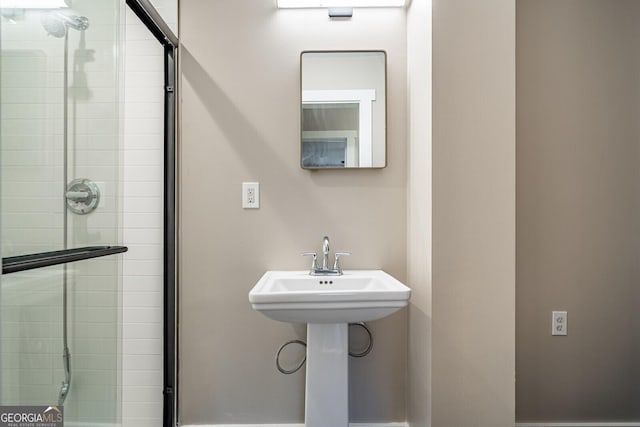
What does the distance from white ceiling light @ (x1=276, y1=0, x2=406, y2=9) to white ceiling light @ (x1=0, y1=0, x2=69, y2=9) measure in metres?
1.02

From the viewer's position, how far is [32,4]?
0.94m

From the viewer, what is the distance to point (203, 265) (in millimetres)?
1862

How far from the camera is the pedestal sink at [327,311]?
4.51 feet

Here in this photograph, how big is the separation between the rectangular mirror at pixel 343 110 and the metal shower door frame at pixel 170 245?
582 mm

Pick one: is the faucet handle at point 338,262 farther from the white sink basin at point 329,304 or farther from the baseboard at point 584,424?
the baseboard at point 584,424

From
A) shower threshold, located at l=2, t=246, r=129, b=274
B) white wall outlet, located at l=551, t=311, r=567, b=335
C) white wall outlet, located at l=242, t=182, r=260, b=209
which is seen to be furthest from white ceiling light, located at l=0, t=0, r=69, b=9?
white wall outlet, located at l=551, t=311, r=567, b=335

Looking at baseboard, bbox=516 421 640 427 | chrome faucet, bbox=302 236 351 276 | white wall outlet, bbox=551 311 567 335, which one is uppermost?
chrome faucet, bbox=302 236 351 276

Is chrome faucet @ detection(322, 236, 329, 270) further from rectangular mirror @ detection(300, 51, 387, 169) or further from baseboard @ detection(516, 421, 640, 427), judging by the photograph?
baseboard @ detection(516, 421, 640, 427)

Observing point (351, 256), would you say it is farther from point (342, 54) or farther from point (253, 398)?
point (342, 54)

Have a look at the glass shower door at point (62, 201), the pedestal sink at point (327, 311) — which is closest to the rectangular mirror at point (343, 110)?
the pedestal sink at point (327, 311)

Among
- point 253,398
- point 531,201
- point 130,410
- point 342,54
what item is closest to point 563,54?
point 531,201

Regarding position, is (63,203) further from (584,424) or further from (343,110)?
(584,424)

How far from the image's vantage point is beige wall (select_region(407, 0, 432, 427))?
1540 millimetres

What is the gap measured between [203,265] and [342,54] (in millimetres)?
1155
